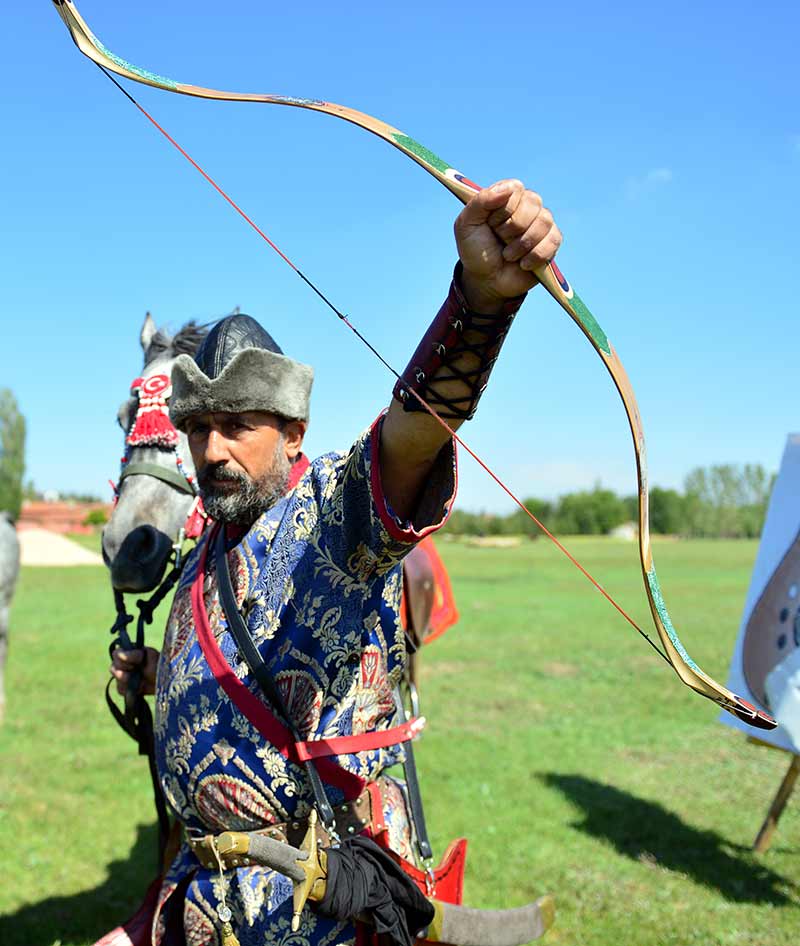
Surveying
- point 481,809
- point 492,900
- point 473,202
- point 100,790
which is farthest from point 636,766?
point 473,202

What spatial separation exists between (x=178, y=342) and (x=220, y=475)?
1305 mm

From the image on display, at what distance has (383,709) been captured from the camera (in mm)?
2238

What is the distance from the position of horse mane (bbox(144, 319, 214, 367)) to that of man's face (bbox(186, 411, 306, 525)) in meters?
1.05

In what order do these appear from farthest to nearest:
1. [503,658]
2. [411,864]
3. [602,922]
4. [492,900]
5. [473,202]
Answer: [503,658], [492,900], [602,922], [411,864], [473,202]

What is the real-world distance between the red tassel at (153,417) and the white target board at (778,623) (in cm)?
332

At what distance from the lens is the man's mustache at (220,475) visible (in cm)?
221

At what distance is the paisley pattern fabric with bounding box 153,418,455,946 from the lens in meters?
2.00

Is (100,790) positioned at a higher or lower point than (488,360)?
lower

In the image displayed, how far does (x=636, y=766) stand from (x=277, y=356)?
600cm

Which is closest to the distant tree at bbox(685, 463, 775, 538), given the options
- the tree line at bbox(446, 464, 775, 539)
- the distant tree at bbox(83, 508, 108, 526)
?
the tree line at bbox(446, 464, 775, 539)

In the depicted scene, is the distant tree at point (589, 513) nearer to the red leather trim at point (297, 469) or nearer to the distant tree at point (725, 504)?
the distant tree at point (725, 504)

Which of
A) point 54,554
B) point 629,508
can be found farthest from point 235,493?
point 629,508

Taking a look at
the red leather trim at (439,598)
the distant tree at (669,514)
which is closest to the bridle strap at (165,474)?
the red leather trim at (439,598)

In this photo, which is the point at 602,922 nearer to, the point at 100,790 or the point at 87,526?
the point at 100,790
